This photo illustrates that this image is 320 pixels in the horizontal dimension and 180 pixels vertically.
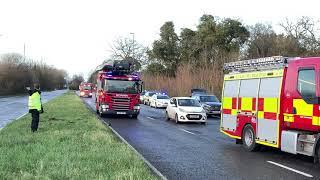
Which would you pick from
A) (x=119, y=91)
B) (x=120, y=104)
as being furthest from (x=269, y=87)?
(x=120, y=104)

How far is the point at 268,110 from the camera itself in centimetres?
1364

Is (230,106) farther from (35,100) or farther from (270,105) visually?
(35,100)

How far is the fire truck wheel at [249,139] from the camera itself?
578 inches

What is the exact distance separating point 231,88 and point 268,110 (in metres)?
2.90

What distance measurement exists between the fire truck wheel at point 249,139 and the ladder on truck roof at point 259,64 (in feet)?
5.95

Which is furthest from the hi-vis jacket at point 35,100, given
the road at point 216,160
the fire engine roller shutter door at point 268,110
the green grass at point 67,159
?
the fire engine roller shutter door at point 268,110

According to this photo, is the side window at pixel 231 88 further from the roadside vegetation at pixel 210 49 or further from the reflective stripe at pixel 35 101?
the roadside vegetation at pixel 210 49

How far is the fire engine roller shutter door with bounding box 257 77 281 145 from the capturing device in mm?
13273

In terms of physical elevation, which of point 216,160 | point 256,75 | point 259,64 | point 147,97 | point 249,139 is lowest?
point 216,160

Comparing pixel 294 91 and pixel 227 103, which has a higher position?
pixel 294 91

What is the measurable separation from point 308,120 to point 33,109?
35.8 ft

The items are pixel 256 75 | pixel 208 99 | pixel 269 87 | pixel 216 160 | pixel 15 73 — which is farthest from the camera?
pixel 15 73

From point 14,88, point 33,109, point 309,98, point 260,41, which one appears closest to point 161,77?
point 260,41

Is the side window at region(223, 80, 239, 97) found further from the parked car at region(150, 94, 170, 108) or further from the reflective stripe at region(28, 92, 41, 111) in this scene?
the parked car at region(150, 94, 170, 108)
